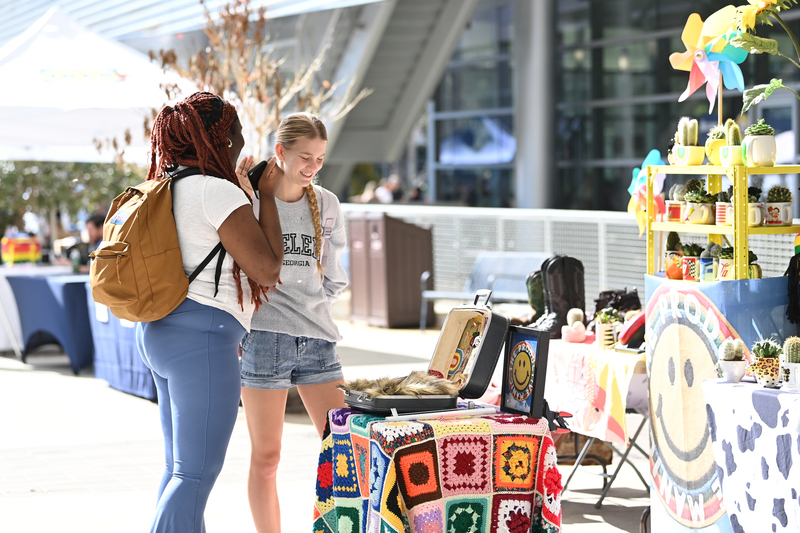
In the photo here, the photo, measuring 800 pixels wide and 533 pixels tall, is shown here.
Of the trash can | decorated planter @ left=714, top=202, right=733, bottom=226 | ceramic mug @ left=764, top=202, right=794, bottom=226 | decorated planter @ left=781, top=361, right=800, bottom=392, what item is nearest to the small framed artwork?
decorated planter @ left=781, top=361, right=800, bottom=392

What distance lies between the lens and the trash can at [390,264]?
40.6 ft

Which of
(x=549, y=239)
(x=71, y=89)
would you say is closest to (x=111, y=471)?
(x=71, y=89)

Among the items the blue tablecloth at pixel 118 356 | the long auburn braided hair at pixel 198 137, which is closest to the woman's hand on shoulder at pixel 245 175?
the long auburn braided hair at pixel 198 137

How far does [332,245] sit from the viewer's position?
13.3ft

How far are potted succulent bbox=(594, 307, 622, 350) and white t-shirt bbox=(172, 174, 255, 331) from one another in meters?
2.24

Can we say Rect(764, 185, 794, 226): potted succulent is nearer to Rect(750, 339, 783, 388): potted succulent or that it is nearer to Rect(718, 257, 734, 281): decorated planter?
Rect(718, 257, 734, 281): decorated planter

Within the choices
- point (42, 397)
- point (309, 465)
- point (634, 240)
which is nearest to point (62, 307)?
point (42, 397)

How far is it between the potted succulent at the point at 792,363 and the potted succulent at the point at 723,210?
676mm

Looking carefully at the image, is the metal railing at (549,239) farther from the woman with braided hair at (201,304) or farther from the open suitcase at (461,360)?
the woman with braided hair at (201,304)

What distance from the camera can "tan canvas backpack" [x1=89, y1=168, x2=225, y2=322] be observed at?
3205mm

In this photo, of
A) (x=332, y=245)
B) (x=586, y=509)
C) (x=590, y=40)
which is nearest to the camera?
(x=332, y=245)

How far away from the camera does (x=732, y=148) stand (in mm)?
4070

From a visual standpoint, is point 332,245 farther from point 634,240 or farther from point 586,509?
point 634,240

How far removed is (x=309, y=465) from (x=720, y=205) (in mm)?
3079
